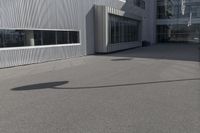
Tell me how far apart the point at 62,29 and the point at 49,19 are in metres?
1.67

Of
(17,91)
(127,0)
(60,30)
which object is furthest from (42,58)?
(127,0)

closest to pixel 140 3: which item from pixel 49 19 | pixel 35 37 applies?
pixel 49 19

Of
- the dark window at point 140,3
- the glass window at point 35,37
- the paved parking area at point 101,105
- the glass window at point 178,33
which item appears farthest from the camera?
the glass window at point 178,33

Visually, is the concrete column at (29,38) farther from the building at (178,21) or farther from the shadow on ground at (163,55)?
the building at (178,21)

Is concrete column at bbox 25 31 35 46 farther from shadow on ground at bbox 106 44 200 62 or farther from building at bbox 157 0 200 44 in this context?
building at bbox 157 0 200 44

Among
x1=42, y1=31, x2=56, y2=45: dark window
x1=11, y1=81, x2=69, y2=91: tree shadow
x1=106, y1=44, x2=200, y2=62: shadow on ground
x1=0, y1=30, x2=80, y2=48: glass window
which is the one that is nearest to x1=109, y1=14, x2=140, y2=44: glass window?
x1=106, y1=44, x2=200, y2=62: shadow on ground

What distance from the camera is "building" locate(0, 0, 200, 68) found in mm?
13250

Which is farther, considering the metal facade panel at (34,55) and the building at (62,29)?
the building at (62,29)

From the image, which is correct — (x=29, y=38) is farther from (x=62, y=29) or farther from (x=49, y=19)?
(x=62, y=29)

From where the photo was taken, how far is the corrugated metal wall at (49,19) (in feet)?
42.6

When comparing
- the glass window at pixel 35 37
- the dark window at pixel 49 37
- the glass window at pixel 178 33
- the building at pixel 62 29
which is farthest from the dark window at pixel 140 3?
the dark window at pixel 49 37

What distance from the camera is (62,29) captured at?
680 inches

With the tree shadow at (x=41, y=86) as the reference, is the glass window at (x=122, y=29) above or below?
above

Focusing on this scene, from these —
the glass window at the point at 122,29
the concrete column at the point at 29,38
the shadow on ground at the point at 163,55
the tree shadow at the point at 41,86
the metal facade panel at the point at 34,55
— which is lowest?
the tree shadow at the point at 41,86
